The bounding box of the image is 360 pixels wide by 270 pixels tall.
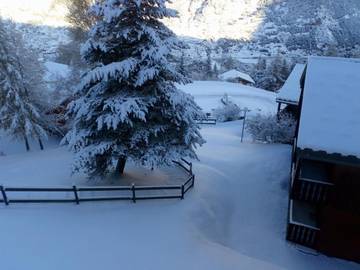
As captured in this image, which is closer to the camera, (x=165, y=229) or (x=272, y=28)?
(x=165, y=229)

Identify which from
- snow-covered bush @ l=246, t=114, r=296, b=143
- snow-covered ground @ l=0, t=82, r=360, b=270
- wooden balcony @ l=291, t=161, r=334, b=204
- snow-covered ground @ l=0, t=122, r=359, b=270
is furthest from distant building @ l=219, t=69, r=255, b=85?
wooden balcony @ l=291, t=161, r=334, b=204

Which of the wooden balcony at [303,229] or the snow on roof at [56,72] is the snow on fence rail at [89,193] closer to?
the wooden balcony at [303,229]

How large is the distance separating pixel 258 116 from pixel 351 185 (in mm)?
13534

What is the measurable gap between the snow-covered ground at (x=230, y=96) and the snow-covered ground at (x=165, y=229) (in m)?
30.2

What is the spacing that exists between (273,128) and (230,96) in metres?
28.7

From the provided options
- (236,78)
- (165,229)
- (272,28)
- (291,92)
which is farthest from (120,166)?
(272,28)

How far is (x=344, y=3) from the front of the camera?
598 feet

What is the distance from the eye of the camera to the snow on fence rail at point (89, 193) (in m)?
11.5

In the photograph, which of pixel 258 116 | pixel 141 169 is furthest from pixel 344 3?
pixel 141 169

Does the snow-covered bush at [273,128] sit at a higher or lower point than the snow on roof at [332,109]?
lower

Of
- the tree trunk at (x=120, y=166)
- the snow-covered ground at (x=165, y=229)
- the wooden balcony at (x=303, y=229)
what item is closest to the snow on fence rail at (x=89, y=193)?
the snow-covered ground at (x=165, y=229)

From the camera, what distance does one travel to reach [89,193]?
1271 cm

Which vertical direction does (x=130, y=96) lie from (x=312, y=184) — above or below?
above

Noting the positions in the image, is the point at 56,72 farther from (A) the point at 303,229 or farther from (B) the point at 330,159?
(B) the point at 330,159
